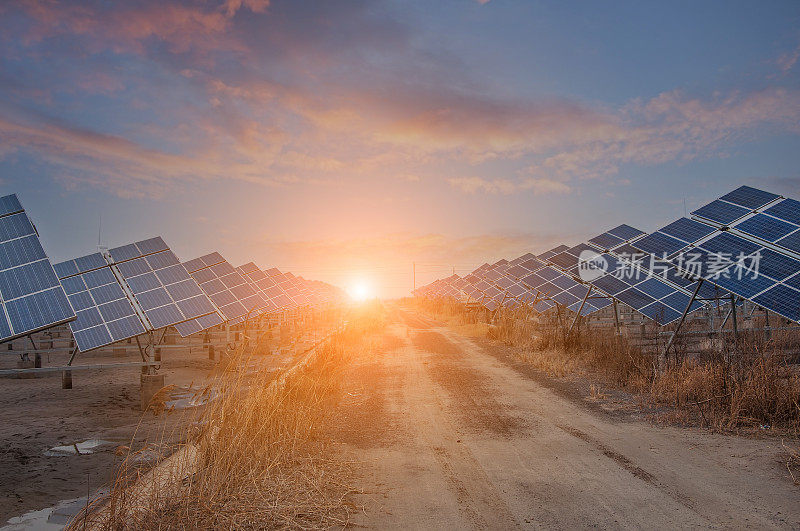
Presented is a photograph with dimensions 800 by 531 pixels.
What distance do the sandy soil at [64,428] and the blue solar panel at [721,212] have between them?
45.0 ft

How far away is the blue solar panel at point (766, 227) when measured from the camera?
42.3 feet

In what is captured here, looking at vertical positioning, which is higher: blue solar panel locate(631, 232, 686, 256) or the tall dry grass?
blue solar panel locate(631, 232, 686, 256)

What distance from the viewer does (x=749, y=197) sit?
15016 millimetres

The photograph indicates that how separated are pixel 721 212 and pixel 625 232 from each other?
340 inches

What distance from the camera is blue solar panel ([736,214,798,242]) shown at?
12.9m

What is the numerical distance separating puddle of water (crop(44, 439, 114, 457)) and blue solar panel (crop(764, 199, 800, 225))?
17.6 metres

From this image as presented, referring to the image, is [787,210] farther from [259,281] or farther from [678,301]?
[259,281]

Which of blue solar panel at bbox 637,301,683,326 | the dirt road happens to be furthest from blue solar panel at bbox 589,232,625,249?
the dirt road

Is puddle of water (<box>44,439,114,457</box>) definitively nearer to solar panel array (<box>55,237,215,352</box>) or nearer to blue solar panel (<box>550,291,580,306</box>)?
solar panel array (<box>55,237,215,352</box>)

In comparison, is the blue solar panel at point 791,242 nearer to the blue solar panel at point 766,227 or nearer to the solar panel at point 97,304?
the blue solar panel at point 766,227

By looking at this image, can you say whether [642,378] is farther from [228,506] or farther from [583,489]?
[228,506]

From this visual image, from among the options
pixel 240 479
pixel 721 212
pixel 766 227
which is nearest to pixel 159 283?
pixel 240 479

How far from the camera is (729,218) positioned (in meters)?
14.3

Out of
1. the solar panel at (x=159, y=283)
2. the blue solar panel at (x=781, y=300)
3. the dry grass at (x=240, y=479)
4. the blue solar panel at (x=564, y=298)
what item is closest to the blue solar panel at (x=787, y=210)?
the blue solar panel at (x=781, y=300)
